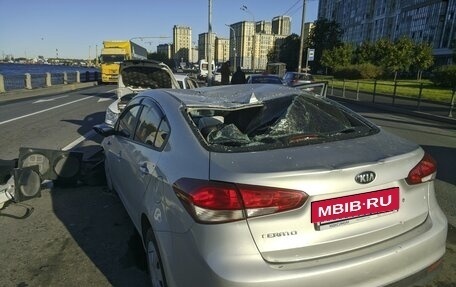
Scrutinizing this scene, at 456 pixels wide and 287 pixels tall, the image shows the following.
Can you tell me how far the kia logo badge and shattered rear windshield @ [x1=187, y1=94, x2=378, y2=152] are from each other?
1.50 feet

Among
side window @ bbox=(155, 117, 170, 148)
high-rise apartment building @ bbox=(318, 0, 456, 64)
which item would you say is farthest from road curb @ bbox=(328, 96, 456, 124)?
high-rise apartment building @ bbox=(318, 0, 456, 64)

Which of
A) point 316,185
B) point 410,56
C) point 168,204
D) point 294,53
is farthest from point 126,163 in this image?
point 294,53

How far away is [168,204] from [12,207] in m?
3.22

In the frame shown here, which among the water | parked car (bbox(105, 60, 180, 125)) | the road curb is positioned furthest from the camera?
the water

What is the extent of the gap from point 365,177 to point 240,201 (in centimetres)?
73

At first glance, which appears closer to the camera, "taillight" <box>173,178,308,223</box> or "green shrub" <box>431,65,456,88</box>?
"taillight" <box>173,178,308,223</box>

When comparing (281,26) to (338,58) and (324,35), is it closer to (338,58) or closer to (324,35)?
(324,35)

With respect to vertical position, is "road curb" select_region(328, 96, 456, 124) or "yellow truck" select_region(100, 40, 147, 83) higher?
"yellow truck" select_region(100, 40, 147, 83)

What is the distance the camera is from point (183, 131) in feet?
8.96

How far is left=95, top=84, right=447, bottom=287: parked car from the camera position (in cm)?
213

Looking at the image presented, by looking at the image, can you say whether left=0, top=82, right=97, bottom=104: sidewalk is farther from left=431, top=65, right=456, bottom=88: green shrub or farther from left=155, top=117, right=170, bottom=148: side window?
left=431, top=65, right=456, bottom=88: green shrub

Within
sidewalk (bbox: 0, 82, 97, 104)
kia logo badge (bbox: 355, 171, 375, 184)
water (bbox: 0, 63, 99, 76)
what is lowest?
water (bbox: 0, 63, 99, 76)

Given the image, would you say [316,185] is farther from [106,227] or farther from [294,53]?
[294,53]

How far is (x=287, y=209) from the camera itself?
215cm
